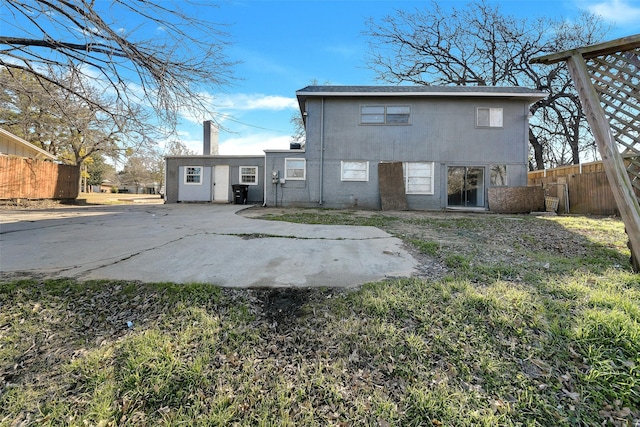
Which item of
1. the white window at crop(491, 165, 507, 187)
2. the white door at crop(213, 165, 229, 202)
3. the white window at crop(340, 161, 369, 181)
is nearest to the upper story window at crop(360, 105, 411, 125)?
the white window at crop(340, 161, 369, 181)

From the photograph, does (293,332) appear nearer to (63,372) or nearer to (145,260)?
(63,372)

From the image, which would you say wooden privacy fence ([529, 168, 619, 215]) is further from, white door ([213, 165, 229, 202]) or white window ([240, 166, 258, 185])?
white door ([213, 165, 229, 202])

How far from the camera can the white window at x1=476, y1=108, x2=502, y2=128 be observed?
1149 cm

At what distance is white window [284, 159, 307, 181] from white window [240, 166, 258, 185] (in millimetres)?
3227

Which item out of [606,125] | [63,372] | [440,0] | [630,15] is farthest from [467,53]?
[63,372]

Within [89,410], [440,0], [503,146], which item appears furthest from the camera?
[440,0]

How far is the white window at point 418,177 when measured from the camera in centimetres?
1161

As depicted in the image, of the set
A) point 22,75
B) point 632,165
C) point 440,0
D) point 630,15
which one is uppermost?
point 440,0

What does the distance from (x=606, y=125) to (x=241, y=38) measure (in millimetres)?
5054

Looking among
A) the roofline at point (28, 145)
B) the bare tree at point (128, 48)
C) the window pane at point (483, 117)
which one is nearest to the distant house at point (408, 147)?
the window pane at point (483, 117)

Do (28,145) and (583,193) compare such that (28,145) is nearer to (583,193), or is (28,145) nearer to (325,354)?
(325,354)

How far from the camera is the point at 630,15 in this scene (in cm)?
1048

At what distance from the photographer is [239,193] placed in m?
13.8

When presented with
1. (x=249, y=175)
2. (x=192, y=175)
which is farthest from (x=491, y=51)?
(x=192, y=175)
